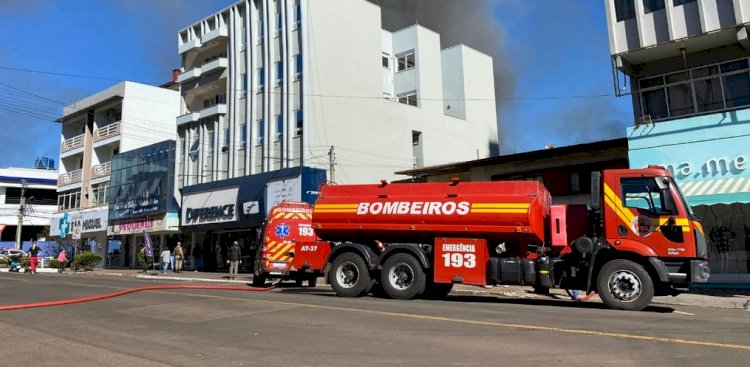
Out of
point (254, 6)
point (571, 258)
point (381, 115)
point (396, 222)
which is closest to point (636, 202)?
point (571, 258)

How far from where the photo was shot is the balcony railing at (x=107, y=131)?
44.2 metres

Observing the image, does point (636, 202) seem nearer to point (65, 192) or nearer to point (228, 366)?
point (228, 366)

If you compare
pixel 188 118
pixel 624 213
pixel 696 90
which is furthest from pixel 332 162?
pixel 624 213

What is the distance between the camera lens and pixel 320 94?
31109mm

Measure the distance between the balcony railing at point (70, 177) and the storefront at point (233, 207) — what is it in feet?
58.8

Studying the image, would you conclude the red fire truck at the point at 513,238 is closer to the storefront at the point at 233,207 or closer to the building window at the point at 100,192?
the storefront at the point at 233,207

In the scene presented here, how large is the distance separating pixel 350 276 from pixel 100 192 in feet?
128

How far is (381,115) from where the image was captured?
3494 cm

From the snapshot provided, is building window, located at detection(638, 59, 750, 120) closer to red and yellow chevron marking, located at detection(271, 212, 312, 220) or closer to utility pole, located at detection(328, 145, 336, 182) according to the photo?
red and yellow chevron marking, located at detection(271, 212, 312, 220)

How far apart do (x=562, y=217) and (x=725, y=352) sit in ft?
19.2

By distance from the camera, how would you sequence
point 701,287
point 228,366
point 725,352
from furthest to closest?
point 701,287 < point 725,352 < point 228,366

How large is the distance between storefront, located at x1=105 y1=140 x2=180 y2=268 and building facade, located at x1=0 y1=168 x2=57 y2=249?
23974mm

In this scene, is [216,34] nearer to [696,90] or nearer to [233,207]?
[233,207]

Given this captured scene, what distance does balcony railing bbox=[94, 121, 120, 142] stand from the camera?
4419 centimetres
